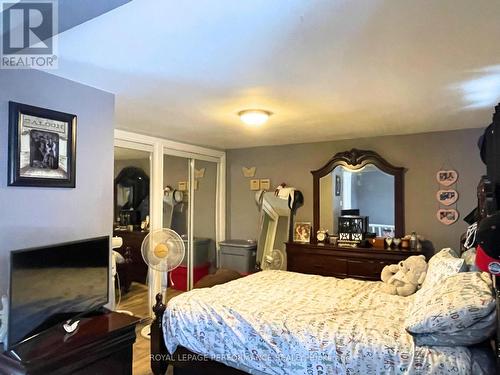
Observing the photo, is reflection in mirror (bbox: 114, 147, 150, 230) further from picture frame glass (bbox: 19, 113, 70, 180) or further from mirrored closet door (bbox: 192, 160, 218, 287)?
picture frame glass (bbox: 19, 113, 70, 180)

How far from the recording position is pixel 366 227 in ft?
14.2

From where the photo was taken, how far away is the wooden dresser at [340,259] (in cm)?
393

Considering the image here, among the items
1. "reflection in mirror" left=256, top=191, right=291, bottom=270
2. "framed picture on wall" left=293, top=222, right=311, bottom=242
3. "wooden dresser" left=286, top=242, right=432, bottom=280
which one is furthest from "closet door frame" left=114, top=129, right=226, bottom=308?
"wooden dresser" left=286, top=242, right=432, bottom=280

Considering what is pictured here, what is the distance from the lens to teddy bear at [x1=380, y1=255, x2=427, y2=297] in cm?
291

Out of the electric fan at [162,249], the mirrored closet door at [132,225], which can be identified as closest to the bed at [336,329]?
the electric fan at [162,249]

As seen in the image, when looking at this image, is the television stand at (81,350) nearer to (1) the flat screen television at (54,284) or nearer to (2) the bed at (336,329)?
(1) the flat screen television at (54,284)

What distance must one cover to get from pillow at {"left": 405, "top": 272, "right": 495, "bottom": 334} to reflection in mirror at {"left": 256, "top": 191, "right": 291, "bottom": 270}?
287 cm

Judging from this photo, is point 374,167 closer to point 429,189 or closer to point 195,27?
point 429,189

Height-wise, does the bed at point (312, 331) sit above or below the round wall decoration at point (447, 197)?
below

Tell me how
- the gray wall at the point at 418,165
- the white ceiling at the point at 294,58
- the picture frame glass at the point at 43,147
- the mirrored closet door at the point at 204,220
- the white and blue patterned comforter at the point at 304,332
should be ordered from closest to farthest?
the white ceiling at the point at 294,58 → the white and blue patterned comforter at the point at 304,332 → the picture frame glass at the point at 43,147 → the gray wall at the point at 418,165 → the mirrored closet door at the point at 204,220

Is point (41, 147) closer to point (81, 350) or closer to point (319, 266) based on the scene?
point (81, 350)

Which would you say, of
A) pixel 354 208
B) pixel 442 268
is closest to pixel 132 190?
pixel 354 208

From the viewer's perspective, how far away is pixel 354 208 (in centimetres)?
443

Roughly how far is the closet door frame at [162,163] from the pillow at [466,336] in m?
3.20
